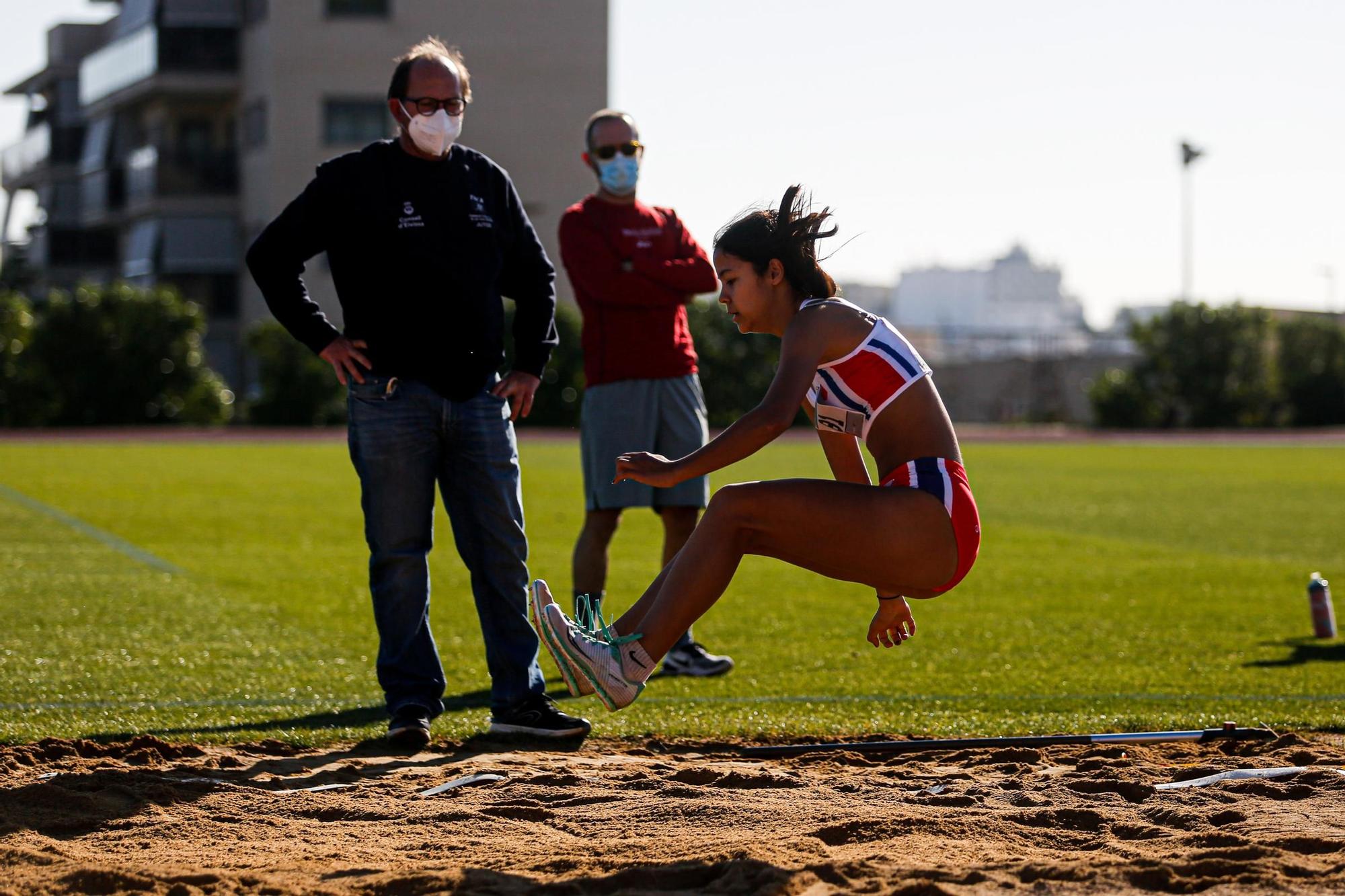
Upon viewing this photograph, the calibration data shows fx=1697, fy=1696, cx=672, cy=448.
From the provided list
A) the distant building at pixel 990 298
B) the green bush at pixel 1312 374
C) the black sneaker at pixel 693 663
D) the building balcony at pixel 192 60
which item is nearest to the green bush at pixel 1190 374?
the green bush at pixel 1312 374

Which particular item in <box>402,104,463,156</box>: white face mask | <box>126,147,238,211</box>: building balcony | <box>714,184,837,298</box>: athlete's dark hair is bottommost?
<box>714,184,837,298</box>: athlete's dark hair

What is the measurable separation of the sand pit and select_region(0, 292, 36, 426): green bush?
113ft

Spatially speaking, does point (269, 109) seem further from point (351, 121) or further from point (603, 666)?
point (603, 666)

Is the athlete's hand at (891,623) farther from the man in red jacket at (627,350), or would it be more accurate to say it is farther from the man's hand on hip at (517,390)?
the man in red jacket at (627,350)

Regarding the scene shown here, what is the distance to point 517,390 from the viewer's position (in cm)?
675

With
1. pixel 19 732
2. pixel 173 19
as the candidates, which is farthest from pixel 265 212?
pixel 19 732

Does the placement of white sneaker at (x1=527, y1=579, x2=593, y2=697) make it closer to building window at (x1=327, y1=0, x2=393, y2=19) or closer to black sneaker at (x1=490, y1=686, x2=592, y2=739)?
black sneaker at (x1=490, y1=686, x2=592, y2=739)

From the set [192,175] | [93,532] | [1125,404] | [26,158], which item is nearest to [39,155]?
[26,158]

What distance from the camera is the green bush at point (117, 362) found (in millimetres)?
38688

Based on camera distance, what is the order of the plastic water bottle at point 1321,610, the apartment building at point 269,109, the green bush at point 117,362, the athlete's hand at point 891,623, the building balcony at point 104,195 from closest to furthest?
the athlete's hand at point 891,623
the plastic water bottle at point 1321,610
the green bush at point 117,362
the apartment building at point 269,109
the building balcony at point 104,195

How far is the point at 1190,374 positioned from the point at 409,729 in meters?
42.8

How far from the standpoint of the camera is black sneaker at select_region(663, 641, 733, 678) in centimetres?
816

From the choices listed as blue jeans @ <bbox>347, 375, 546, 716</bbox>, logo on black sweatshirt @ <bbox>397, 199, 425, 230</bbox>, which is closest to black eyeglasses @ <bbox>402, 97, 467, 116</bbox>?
logo on black sweatshirt @ <bbox>397, 199, 425, 230</bbox>

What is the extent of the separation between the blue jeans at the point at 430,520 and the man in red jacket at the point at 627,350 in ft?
4.14
